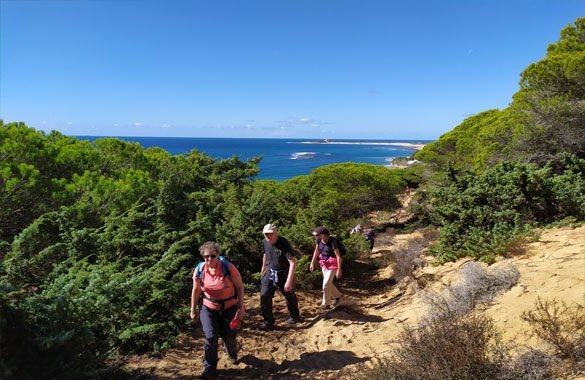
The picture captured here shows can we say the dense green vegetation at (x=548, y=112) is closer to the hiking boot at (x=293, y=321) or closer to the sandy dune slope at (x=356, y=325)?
the sandy dune slope at (x=356, y=325)

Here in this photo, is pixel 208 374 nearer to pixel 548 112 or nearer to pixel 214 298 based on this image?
pixel 214 298

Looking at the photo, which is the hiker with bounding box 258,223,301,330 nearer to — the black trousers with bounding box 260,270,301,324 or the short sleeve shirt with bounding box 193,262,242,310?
the black trousers with bounding box 260,270,301,324

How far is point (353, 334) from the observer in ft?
16.6

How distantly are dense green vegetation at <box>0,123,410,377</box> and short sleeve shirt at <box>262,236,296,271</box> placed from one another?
1.40 meters

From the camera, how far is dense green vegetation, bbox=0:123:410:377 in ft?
10.3

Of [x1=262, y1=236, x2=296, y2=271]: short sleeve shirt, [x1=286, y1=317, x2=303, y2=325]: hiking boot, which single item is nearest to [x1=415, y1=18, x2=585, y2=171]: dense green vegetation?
[x1=286, y1=317, x2=303, y2=325]: hiking boot

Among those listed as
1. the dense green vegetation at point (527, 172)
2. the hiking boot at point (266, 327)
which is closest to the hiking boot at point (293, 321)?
the hiking boot at point (266, 327)

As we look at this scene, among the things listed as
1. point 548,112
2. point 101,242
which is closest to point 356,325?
point 101,242

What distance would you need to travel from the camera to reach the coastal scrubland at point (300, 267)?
3168 millimetres

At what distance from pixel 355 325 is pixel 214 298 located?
2529 mm

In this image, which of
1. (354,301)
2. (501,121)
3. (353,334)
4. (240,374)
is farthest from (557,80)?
(240,374)

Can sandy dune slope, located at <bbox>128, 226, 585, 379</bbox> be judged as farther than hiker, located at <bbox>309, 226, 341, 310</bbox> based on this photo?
No

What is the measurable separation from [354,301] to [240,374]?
346 centimetres

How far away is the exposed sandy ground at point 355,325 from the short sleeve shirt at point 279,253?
3.52ft
